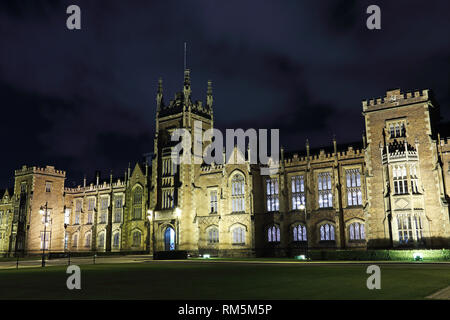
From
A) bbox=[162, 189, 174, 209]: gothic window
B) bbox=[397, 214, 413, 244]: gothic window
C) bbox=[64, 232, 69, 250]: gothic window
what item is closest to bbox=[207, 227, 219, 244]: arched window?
bbox=[162, 189, 174, 209]: gothic window

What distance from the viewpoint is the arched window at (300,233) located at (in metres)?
46.2

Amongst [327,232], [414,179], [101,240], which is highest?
[414,179]

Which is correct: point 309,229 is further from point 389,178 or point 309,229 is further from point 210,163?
point 210,163

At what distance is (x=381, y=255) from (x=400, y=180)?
29.5 feet

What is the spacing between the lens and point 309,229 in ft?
146

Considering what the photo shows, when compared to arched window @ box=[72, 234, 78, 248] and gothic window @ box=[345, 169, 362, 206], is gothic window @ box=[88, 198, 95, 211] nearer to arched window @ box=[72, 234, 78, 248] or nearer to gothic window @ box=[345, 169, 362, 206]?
arched window @ box=[72, 234, 78, 248]

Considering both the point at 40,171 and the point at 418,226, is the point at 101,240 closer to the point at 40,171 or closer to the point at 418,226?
the point at 40,171

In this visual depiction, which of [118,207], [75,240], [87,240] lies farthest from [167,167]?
[75,240]

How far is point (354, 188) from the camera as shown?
1714 inches

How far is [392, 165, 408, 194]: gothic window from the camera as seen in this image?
37156 mm

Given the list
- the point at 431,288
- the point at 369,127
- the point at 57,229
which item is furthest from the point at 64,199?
the point at 431,288

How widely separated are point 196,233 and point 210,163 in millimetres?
9573

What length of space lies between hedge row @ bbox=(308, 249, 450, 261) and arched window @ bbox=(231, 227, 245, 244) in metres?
15.4

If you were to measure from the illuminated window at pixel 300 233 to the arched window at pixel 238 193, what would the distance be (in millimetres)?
6797
